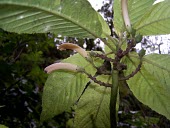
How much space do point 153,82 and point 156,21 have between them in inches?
5.3

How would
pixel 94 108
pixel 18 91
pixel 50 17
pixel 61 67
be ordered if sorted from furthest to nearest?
pixel 18 91 → pixel 94 108 → pixel 61 67 → pixel 50 17

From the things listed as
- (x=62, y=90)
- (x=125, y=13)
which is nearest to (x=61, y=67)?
(x=62, y=90)

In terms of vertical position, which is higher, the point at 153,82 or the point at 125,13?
the point at 125,13

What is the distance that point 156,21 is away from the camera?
0.58 metres

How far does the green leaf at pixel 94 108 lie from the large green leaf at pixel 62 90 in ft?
0.17

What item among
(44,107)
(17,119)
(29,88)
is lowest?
(17,119)

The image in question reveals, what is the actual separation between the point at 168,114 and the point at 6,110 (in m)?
1.26

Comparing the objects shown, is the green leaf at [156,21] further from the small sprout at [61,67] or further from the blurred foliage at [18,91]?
the blurred foliage at [18,91]

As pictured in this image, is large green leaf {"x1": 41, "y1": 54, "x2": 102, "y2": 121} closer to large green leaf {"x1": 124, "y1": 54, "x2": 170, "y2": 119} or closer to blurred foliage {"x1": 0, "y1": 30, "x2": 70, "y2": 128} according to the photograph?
large green leaf {"x1": 124, "y1": 54, "x2": 170, "y2": 119}

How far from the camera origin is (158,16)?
571mm

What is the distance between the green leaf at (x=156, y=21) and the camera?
565 millimetres

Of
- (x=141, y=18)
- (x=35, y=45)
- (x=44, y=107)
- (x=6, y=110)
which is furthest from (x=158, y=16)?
(x=35, y=45)

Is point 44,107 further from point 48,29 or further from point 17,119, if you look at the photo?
point 17,119

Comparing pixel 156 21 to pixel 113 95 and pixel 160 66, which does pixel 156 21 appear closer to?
pixel 160 66
